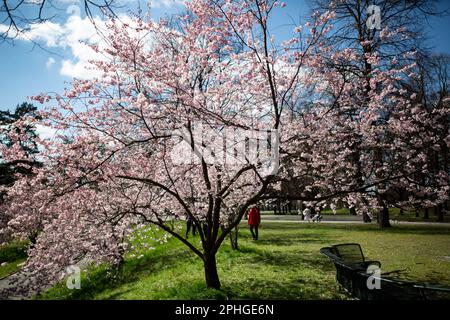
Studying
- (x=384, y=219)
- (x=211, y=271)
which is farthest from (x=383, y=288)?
(x=384, y=219)

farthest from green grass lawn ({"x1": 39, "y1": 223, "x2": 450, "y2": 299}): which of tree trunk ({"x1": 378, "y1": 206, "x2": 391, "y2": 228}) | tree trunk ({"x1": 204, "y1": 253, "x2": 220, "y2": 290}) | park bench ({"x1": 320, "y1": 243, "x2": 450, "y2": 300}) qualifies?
tree trunk ({"x1": 378, "y1": 206, "x2": 391, "y2": 228})

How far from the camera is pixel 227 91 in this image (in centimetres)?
607

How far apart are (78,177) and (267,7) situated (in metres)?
4.40

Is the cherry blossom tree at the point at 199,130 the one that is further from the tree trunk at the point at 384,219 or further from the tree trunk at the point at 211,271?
the tree trunk at the point at 384,219

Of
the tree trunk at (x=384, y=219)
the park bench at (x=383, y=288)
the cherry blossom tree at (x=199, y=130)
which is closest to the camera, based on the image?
the park bench at (x=383, y=288)

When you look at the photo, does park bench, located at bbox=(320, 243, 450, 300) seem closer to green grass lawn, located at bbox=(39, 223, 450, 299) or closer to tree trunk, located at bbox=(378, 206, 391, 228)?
green grass lawn, located at bbox=(39, 223, 450, 299)

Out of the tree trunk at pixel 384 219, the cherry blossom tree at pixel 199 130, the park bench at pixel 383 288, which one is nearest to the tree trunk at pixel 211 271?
the cherry blossom tree at pixel 199 130

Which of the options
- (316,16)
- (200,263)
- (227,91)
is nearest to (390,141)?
(316,16)

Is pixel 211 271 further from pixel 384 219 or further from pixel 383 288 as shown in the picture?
pixel 384 219

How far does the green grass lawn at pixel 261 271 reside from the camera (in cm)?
643

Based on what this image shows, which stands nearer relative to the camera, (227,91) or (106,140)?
(106,140)

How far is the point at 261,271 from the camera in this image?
318 inches

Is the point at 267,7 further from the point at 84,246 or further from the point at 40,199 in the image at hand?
the point at 84,246

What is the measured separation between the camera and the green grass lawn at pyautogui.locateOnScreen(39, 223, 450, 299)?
6.43 meters
